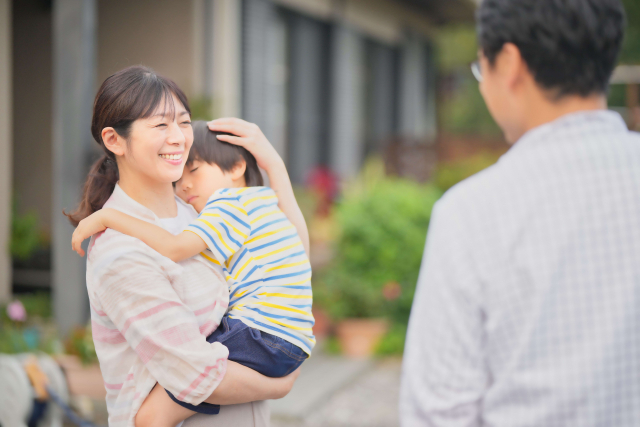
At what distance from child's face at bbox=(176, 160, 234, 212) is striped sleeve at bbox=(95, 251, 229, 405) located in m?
0.36

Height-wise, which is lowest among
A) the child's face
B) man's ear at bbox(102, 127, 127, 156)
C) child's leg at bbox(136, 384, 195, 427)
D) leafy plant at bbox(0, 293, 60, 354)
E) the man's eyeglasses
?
leafy plant at bbox(0, 293, 60, 354)

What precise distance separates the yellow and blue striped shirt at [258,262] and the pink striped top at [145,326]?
0.11 m

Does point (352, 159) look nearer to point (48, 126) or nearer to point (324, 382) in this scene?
point (48, 126)

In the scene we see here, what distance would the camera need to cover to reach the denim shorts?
60.9 inches

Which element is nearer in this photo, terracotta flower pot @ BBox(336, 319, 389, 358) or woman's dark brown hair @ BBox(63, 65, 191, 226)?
woman's dark brown hair @ BBox(63, 65, 191, 226)

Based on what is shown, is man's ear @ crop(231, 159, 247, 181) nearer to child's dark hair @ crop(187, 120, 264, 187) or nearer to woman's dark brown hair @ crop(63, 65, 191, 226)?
child's dark hair @ crop(187, 120, 264, 187)

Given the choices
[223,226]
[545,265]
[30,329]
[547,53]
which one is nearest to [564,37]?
[547,53]

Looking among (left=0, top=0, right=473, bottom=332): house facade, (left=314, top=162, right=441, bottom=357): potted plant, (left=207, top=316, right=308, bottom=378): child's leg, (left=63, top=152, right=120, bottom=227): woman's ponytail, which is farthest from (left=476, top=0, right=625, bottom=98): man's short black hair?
(left=314, top=162, right=441, bottom=357): potted plant

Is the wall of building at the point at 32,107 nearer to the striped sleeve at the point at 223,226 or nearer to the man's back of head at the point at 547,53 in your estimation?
the striped sleeve at the point at 223,226

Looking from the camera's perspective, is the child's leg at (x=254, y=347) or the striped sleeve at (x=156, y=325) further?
the child's leg at (x=254, y=347)

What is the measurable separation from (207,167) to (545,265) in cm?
101

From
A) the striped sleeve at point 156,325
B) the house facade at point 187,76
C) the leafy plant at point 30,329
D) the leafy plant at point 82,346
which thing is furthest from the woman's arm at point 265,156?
the leafy plant at point 30,329

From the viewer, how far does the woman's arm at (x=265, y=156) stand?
1.80 m

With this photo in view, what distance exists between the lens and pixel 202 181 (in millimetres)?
1771
